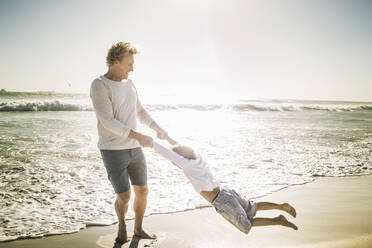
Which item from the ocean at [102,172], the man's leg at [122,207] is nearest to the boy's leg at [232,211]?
the man's leg at [122,207]

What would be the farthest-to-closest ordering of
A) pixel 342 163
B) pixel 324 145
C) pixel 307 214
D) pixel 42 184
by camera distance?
pixel 324 145
pixel 342 163
pixel 42 184
pixel 307 214

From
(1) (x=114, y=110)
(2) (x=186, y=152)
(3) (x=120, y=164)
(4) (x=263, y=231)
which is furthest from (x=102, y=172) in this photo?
(2) (x=186, y=152)

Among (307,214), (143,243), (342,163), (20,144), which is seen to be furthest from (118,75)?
(20,144)

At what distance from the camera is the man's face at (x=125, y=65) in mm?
2838

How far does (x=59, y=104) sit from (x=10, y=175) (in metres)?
22.3

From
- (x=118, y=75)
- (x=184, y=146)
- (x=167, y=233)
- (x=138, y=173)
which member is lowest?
(x=167, y=233)

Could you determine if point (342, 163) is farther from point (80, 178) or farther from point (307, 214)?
point (80, 178)

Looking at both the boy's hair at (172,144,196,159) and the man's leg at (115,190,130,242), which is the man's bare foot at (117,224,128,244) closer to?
the man's leg at (115,190,130,242)

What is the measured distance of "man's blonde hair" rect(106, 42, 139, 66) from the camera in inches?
110

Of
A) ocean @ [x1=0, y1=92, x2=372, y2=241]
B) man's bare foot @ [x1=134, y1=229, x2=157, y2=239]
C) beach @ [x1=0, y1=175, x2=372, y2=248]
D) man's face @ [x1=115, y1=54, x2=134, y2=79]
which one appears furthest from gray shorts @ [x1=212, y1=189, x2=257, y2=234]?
ocean @ [x1=0, y1=92, x2=372, y2=241]

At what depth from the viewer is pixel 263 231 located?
3467 millimetres

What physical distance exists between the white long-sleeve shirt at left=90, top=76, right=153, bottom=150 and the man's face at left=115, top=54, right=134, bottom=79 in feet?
0.36

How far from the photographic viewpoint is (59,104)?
26219 mm

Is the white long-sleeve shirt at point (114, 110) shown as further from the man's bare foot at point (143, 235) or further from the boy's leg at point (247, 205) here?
the boy's leg at point (247, 205)
